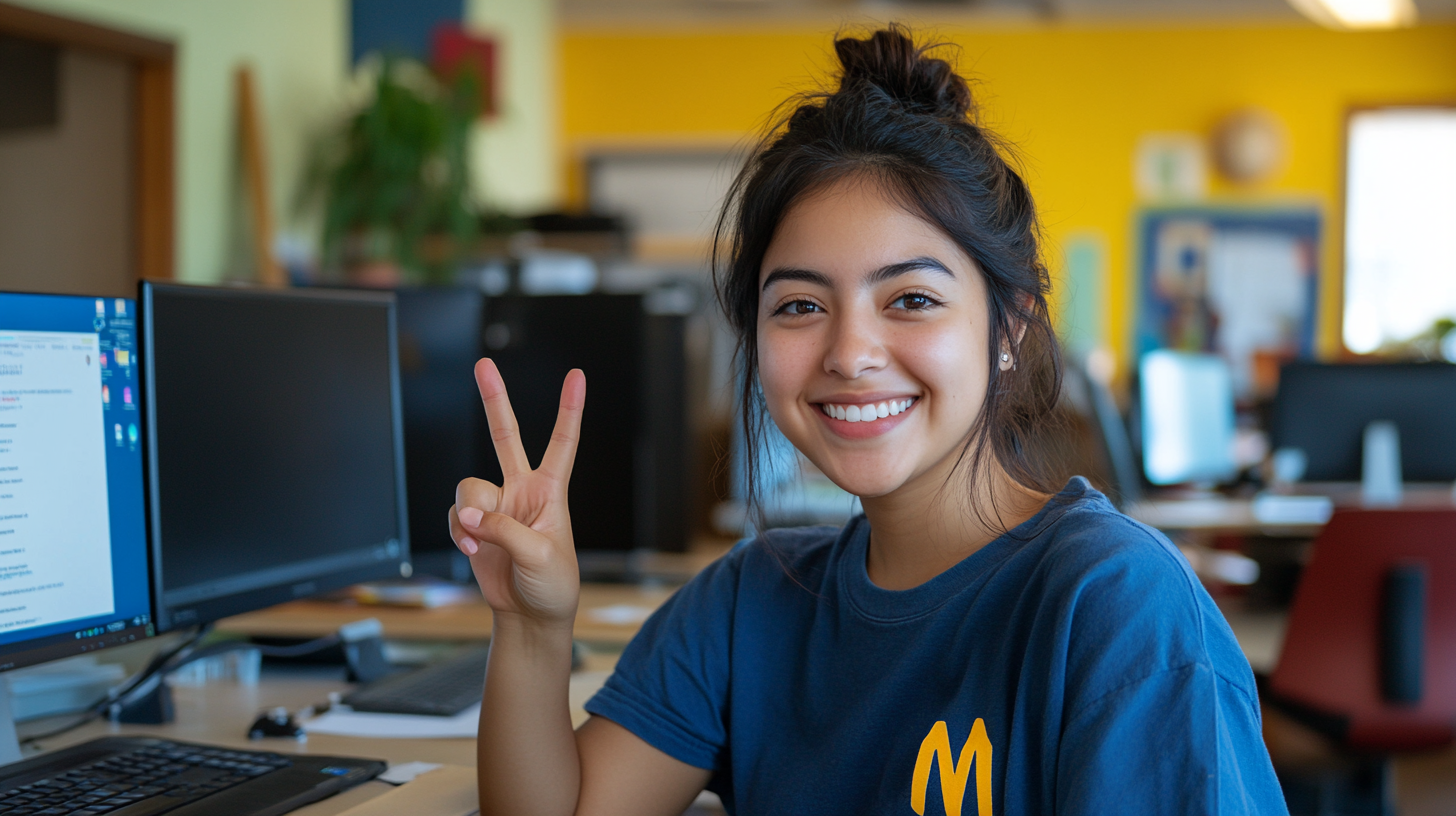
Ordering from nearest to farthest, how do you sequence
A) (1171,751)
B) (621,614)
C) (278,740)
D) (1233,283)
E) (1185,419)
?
1. (1171,751)
2. (278,740)
3. (621,614)
4. (1185,419)
5. (1233,283)

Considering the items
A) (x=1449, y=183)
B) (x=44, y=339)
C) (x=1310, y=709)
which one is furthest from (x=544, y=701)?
(x=1449, y=183)

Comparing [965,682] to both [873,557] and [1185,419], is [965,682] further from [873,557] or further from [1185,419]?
[1185,419]

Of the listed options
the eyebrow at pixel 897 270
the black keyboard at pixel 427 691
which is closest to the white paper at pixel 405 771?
the black keyboard at pixel 427 691

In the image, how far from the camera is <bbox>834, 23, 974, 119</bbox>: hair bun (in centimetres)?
112

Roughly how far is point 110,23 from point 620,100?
373 cm

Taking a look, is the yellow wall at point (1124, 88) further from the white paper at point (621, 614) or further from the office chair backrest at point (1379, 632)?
the white paper at point (621, 614)

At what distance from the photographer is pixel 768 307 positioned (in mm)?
1098

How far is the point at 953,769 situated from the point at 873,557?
0.76ft

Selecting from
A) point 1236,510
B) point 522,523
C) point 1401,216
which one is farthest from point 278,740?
point 1401,216

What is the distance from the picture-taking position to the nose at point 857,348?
102cm

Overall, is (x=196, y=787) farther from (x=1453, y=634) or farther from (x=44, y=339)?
(x=1453, y=634)

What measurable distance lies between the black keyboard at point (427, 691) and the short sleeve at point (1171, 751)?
703 mm

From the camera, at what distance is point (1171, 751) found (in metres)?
0.82

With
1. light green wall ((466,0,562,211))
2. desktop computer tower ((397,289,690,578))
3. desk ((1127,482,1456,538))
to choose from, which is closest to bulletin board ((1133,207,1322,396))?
desk ((1127,482,1456,538))
